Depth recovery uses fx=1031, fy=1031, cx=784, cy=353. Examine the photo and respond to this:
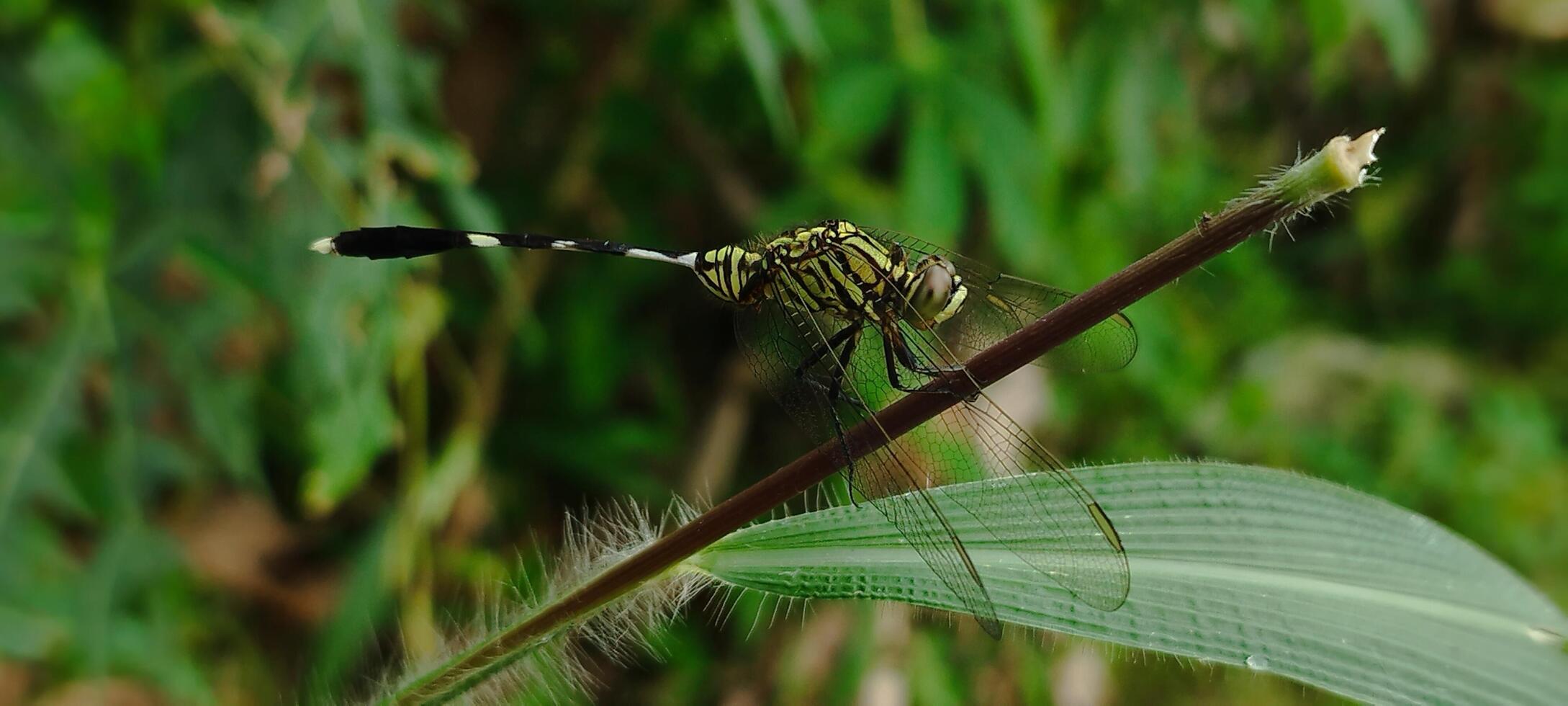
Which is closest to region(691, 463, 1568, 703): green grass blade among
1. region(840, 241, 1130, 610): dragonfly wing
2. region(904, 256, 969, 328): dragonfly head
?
region(840, 241, 1130, 610): dragonfly wing

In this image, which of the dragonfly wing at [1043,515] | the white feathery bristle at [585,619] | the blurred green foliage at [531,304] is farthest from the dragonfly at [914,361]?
the blurred green foliage at [531,304]

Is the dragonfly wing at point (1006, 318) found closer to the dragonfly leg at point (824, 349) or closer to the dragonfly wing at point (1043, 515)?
the dragonfly leg at point (824, 349)

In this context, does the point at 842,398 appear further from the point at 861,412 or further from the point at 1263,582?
the point at 1263,582

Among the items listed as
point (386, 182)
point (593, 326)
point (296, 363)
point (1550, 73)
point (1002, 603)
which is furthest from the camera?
point (1550, 73)

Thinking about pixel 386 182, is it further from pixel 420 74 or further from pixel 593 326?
pixel 593 326

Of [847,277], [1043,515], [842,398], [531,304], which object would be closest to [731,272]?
[847,277]

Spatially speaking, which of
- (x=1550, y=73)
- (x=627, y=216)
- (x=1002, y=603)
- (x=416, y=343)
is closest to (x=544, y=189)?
(x=627, y=216)
